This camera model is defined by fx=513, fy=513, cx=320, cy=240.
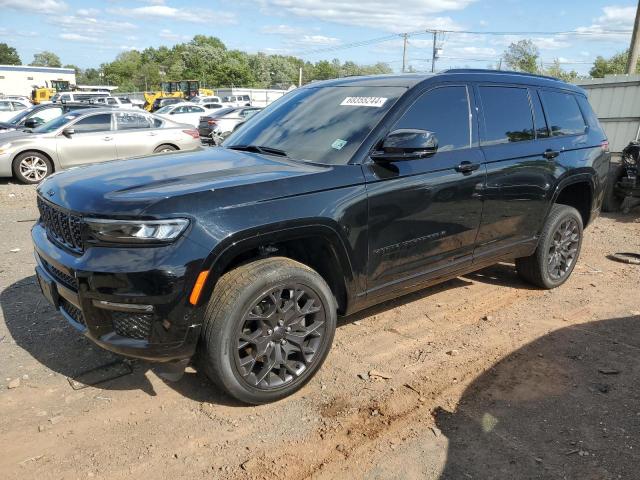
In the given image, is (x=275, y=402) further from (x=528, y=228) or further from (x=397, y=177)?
(x=528, y=228)

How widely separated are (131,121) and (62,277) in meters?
9.48

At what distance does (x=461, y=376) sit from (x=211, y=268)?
1.89 m

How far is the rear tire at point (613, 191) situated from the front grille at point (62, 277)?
8.28 metres

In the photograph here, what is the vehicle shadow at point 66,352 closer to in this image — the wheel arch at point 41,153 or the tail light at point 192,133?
the wheel arch at point 41,153

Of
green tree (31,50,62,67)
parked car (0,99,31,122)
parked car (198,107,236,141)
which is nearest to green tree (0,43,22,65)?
green tree (31,50,62,67)

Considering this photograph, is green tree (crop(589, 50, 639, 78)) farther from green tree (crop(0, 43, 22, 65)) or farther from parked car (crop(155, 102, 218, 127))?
green tree (crop(0, 43, 22, 65))

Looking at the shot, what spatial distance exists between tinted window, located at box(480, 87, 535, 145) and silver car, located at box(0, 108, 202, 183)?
7554mm

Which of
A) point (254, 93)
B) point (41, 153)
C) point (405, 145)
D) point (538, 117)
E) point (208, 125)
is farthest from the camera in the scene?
point (254, 93)

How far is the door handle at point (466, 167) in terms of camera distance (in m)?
3.77

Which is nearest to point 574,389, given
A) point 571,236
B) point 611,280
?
point 571,236

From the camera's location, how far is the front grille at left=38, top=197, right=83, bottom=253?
2.78 m

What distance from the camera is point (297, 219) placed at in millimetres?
2912

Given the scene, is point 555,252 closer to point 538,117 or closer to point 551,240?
point 551,240

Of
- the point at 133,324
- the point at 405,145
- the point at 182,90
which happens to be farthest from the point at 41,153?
the point at 182,90
